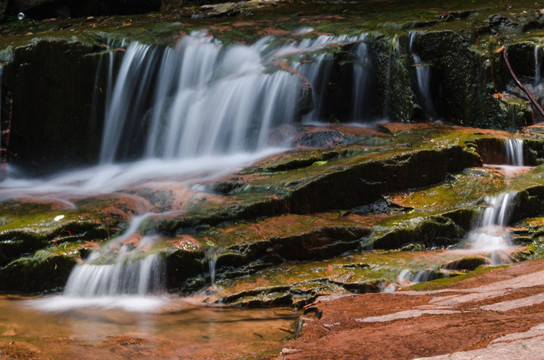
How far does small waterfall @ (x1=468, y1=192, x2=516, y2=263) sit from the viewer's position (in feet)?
19.8

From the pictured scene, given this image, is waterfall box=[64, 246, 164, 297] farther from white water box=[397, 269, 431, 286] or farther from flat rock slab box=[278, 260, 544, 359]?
white water box=[397, 269, 431, 286]

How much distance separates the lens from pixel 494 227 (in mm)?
6223

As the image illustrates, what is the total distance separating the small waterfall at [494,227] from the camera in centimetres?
603

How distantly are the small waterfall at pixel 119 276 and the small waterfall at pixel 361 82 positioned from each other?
16.6 feet

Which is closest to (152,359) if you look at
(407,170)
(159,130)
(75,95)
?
(407,170)

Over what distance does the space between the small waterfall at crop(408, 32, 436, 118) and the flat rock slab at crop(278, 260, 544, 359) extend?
5019 millimetres

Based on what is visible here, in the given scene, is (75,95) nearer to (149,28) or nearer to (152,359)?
(149,28)

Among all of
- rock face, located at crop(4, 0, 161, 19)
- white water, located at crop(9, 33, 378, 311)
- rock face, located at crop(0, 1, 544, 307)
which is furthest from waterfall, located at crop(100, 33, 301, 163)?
rock face, located at crop(4, 0, 161, 19)

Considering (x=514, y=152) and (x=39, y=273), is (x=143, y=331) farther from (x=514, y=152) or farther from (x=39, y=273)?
(x=514, y=152)

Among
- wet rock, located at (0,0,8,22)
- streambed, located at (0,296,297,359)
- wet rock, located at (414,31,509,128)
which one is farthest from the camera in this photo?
wet rock, located at (0,0,8,22)

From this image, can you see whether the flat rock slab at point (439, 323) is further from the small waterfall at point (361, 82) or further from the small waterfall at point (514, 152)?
the small waterfall at point (361, 82)

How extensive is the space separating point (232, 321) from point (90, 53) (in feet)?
21.4

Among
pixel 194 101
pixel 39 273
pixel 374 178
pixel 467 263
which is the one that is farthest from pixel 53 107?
pixel 467 263

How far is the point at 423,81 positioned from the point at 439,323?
266 inches
